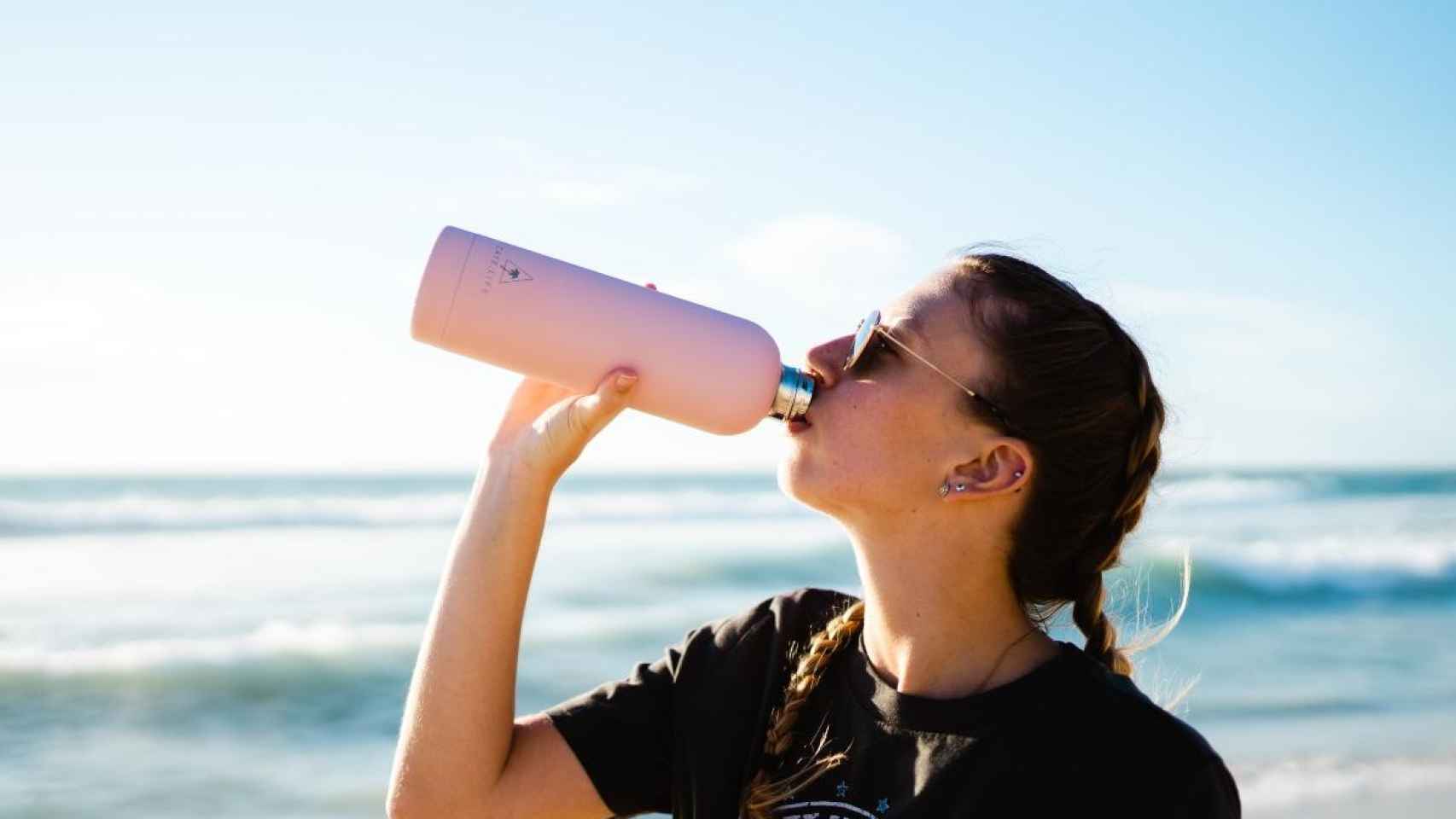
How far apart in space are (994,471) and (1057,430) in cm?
10

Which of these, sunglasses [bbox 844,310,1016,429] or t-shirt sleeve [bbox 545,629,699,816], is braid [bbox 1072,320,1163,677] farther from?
t-shirt sleeve [bbox 545,629,699,816]

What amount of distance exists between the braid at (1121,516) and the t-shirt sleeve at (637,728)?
48 cm

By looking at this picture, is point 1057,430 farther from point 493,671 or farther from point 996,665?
point 493,671

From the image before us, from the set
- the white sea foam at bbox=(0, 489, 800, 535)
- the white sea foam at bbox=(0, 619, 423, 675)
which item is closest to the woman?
the white sea foam at bbox=(0, 619, 423, 675)

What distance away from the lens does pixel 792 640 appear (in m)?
1.99

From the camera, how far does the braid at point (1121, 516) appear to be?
6.33ft

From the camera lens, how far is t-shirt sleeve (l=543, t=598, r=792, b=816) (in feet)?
6.42

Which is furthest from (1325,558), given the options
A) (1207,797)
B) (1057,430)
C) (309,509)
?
(309,509)

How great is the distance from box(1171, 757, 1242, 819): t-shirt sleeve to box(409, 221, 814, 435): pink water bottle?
704 millimetres

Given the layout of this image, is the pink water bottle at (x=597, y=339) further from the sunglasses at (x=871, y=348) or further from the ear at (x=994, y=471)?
the ear at (x=994, y=471)

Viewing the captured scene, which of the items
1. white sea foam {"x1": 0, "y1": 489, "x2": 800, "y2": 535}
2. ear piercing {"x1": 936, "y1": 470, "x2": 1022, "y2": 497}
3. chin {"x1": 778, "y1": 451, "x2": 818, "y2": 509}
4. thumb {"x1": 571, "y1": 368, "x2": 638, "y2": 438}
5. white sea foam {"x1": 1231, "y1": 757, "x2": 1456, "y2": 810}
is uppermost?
white sea foam {"x1": 0, "y1": 489, "x2": 800, "y2": 535}

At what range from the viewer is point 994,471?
6.30ft

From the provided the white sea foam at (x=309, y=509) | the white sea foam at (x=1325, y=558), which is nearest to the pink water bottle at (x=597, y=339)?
the white sea foam at (x=1325, y=558)

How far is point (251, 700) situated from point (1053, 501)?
4993 millimetres
